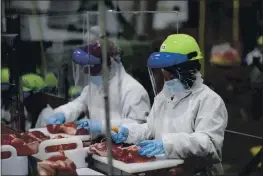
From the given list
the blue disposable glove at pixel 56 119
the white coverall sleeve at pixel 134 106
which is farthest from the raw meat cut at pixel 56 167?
the blue disposable glove at pixel 56 119

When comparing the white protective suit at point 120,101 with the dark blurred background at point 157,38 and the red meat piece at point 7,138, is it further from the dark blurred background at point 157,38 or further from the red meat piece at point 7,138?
the red meat piece at point 7,138

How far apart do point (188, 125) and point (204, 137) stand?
0.34ft

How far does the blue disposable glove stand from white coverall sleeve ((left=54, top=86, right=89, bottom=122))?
2 centimetres

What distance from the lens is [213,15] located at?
8.49 ft

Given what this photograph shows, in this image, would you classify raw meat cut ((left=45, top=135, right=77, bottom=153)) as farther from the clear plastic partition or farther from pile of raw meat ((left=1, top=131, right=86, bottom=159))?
the clear plastic partition

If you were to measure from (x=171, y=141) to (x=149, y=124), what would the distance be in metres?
0.27

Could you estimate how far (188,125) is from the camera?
200cm

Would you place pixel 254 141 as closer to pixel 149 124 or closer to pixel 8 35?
pixel 149 124

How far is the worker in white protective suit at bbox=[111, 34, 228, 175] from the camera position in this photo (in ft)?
6.28

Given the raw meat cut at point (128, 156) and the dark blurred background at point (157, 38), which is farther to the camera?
the dark blurred background at point (157, 38)

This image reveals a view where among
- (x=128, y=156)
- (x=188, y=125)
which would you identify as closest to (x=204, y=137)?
(x=188, y=125)

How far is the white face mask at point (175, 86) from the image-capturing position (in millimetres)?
2021

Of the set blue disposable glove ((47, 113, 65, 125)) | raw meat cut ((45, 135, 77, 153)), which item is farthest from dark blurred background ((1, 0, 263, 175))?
raw meat cut ((45, 135, 77, 153))

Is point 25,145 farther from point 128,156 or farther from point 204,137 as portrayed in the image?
point 204,137
